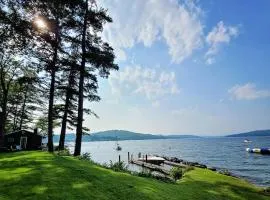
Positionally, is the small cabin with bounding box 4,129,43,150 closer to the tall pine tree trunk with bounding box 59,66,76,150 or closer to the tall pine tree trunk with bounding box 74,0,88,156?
the tall pine tree trunk with bounding box 59,66,76,150

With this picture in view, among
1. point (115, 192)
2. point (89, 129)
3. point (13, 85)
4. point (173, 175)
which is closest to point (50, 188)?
point (115, 192)

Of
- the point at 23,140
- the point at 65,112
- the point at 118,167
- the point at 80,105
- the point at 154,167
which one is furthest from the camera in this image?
the point at 154,167

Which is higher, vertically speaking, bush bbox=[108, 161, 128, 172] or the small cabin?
the small cabin

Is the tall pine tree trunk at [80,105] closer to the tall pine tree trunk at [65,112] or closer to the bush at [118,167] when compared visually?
the tall pine tree trunk at [65,112]

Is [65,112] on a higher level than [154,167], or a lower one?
higher

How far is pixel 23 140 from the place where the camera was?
44594mm

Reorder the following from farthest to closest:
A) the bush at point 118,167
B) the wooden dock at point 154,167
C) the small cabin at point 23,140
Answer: the wooden dock at point 154,167
the small cabin at point 23,140
the bush at point 118,167

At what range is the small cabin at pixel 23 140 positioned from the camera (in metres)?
43.6

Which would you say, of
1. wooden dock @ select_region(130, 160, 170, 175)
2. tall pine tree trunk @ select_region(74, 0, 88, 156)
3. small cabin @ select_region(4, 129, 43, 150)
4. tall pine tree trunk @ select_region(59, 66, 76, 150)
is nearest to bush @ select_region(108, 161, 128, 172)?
tall pine tree trunk @ select_region(74, 0, 88, 156)

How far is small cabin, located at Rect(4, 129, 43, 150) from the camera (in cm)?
4359

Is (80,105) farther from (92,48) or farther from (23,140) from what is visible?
(23,140)

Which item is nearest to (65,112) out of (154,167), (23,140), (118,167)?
(23,140)

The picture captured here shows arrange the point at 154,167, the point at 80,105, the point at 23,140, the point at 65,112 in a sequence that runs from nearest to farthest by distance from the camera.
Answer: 1. the point at 80,105
2. the point at 65,112
3. the point at 23,140
4. the point at 154,167

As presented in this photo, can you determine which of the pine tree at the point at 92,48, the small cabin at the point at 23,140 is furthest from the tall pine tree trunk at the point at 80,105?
the small cabin at the point at 23,140
